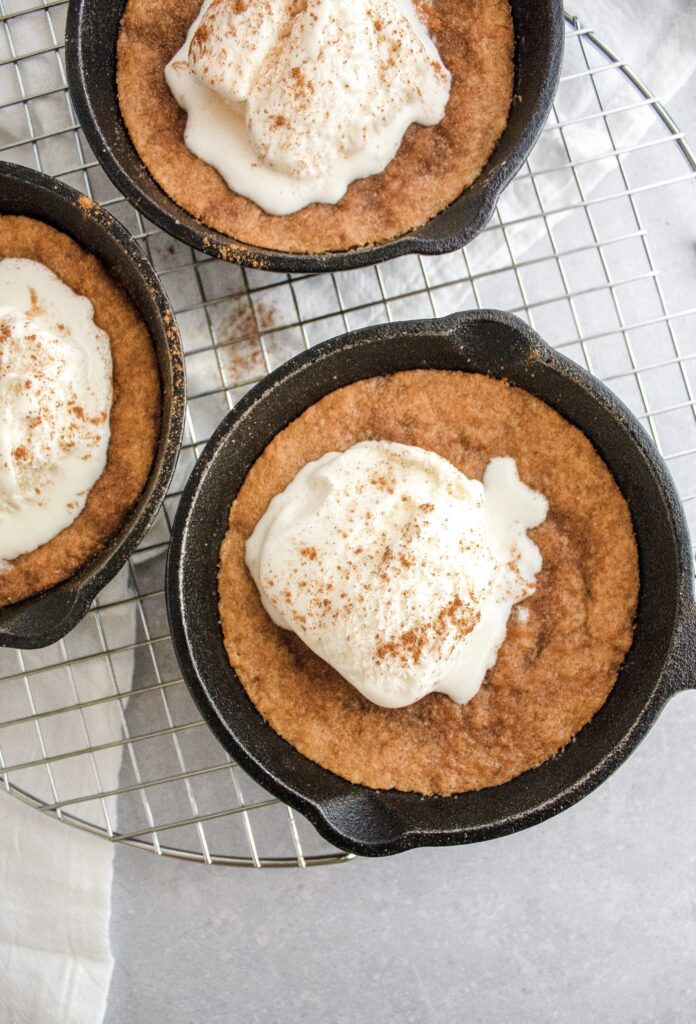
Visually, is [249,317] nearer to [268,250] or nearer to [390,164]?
[268,250]

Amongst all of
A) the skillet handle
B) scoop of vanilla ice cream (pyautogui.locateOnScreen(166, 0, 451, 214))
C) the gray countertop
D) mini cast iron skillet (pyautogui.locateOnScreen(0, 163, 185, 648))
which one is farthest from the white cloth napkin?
scoop of vanilla ice cream (pyautogui.locateOnScreen(166, 0, 451, 214))

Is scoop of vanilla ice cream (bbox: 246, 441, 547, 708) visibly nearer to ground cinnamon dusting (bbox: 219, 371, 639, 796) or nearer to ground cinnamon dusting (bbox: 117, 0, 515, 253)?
ground cinnamon dusting (bbox: 219, 371, 639, 796)

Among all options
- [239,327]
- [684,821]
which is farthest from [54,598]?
[684,821]

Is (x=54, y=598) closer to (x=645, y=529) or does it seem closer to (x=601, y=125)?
(x=645, y=529)

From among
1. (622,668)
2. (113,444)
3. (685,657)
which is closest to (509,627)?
(622,668)

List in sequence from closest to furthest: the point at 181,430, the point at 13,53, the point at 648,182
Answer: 1. the point at 181,430
2. the point at 13,53
3. the point at 648,182

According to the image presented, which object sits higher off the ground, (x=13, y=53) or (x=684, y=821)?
(x=13, y=53)
